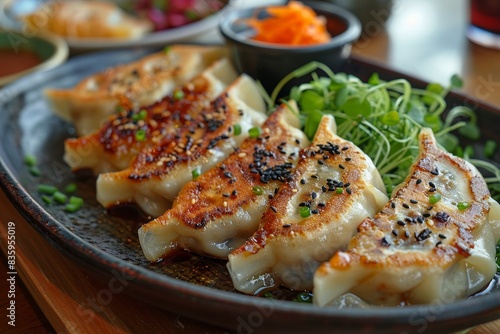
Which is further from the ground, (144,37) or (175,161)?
(175,161)

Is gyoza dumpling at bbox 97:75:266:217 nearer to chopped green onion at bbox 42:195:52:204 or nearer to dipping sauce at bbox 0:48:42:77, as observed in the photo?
chopped green onion at bbox 42:195:52:204

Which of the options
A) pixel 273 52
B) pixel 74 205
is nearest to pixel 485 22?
pixel 273 52

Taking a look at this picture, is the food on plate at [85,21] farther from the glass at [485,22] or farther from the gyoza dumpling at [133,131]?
the glass at [485,22]

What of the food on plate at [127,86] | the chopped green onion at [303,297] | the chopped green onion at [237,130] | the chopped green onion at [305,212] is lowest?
the chopped green onion at [303,297]

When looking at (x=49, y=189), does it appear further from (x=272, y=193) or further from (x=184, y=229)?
(x=272, y=193)

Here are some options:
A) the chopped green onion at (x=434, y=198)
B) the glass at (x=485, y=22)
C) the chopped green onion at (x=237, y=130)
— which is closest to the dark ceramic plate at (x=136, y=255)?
the chopped green onion at (x=434, y=198)

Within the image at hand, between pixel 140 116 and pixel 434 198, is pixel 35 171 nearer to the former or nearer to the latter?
pixel 140 116
